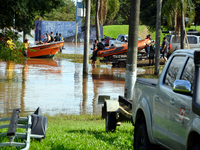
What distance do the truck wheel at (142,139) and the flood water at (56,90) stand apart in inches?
199

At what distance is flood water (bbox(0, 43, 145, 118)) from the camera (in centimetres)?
1084

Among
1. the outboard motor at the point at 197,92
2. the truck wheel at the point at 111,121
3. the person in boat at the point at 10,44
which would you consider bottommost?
the truck wheel at the point at 111,121

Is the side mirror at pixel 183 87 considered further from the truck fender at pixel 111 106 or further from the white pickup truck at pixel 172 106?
the truck fender at pixel 111 106

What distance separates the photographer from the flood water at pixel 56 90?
35.6ft

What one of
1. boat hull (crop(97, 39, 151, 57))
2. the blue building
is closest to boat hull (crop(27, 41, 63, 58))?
boat hull (crop(97, 39, 151, 57))

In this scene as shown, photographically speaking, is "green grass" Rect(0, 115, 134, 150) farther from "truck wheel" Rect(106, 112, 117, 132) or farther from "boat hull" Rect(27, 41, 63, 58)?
"boat hull" Rect(27, 41, 63, 58)

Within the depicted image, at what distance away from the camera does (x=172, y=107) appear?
423cm

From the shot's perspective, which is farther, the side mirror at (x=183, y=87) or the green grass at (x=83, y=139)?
the green grass at (x=83, y=139)

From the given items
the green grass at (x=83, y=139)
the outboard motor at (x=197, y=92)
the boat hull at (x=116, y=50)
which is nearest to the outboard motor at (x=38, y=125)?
the green grass at (x=83, y=139)

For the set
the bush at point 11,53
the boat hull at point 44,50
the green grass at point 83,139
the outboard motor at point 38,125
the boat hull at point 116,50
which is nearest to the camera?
the green grass at point 83,139

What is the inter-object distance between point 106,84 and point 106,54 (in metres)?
7.42

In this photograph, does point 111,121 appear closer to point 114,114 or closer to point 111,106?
point 114,114

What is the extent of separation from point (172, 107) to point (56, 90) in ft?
32.2

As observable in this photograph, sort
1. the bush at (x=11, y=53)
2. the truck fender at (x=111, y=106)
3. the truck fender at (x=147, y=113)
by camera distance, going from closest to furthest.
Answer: the truck fender at (x=147, y=113) → the truck fender at (x=111, y=106) → the bush at (x=11, y=53)
